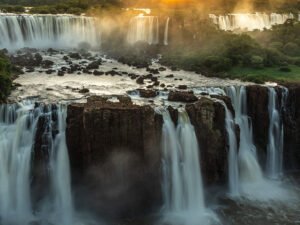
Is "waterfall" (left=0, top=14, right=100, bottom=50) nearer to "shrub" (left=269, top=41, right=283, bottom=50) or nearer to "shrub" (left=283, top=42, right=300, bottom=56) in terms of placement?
"shrub" (left=269, top=41, right=283, bottom=50)

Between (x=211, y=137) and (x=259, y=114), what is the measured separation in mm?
4767

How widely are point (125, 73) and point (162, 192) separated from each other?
1227 centimetres

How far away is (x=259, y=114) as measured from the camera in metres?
25.6

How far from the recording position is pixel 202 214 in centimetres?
2098

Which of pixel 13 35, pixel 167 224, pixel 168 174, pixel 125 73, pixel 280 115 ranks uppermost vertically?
pixel 13 35

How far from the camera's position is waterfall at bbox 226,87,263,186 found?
24.3 m

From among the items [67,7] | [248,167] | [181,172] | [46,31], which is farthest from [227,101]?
[67,7]

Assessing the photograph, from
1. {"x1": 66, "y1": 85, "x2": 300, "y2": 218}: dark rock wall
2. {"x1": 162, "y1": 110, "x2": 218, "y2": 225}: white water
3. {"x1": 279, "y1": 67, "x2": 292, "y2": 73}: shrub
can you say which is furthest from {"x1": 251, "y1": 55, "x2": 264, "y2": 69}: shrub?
{"x1": 66, "y1": 85, "x2": 300, "y2": 218}: dark rock wall

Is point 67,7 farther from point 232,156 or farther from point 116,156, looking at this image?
point 116,156

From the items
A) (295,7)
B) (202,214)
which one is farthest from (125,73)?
(295,7)

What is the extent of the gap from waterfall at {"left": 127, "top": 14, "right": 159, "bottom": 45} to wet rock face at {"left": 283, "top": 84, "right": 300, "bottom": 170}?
68.1 ft

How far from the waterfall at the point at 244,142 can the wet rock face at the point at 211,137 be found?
194 cm

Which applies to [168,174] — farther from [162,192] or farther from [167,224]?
[167,224]

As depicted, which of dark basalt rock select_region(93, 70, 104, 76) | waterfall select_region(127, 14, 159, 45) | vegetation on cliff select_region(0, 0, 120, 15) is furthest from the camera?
vegetation on cliff select_region(0, 0, 120, 15)
